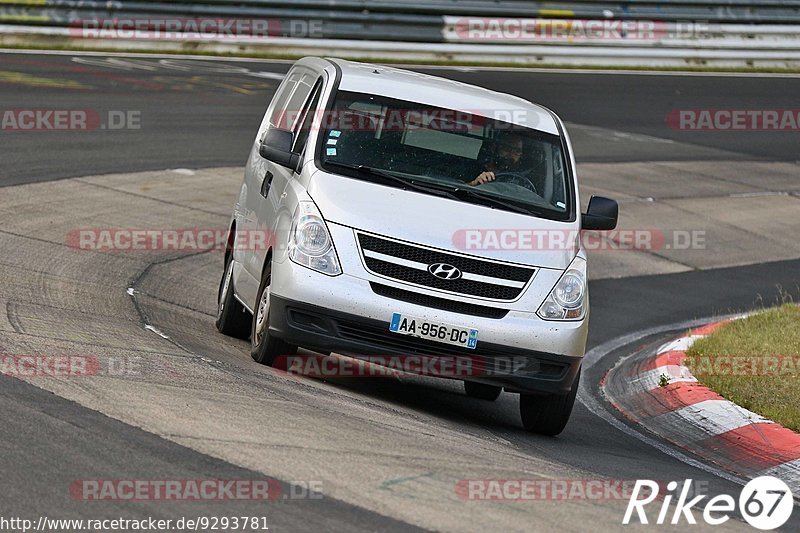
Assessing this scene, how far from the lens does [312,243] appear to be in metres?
7.93

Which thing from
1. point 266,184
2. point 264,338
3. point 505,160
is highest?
point 505,160

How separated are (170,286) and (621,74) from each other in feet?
63.8

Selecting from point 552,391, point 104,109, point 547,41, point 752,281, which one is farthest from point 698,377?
point 547,41

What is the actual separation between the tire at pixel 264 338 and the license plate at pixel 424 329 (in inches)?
31.2

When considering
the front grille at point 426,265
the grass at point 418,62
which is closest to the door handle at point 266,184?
the front grille at point 426,265

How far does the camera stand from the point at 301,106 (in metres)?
9.48

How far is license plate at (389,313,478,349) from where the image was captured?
7750 millimetres

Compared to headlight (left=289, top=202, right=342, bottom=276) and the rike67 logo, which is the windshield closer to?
headlight (left=289, top=202, right=342, bottom=276)

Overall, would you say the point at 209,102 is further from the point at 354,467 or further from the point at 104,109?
the point at 354,467

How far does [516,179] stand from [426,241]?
117 cm

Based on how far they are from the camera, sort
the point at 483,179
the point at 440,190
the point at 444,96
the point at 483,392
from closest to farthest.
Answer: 1. the point at 440,190
2. the point at 483,179
3. the point at 444,96
4. the point at 483,392

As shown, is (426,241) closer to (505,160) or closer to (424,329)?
(424,329)

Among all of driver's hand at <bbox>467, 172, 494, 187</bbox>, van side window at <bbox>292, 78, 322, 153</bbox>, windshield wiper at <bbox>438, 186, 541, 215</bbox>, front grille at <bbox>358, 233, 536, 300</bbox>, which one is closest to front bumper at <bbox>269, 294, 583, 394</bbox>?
front grille at <bbox>358, 233, 536, 300</bbox>

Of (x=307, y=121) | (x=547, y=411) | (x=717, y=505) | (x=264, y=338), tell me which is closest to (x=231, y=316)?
(x=264, y=338)
